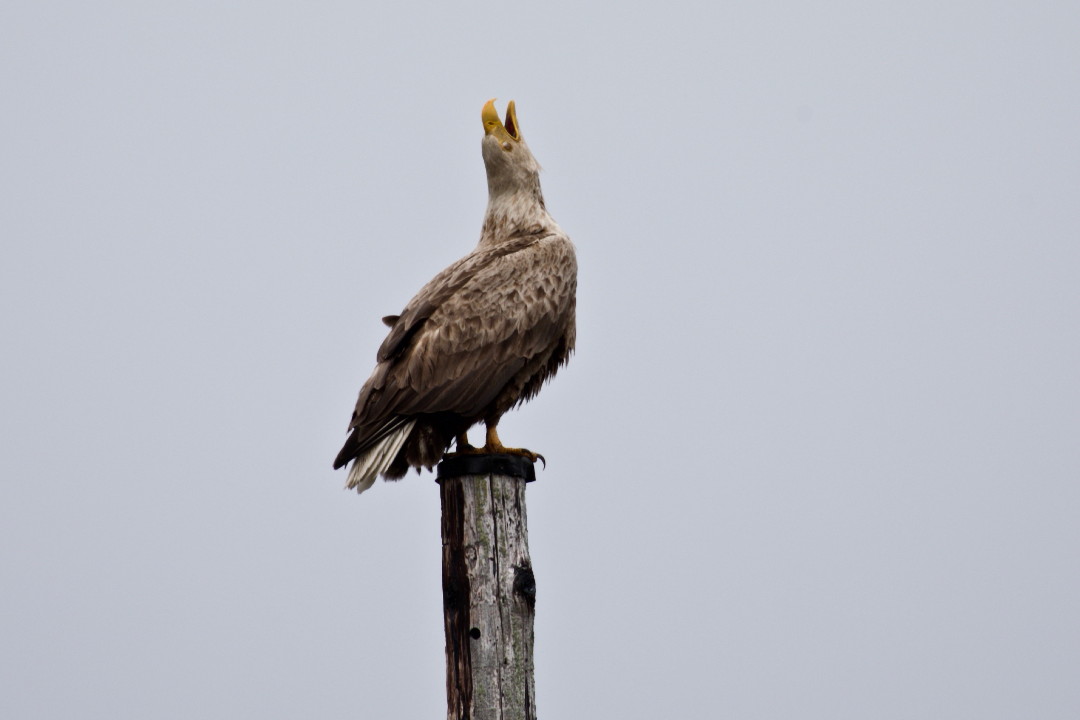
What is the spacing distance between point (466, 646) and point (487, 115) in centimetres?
351

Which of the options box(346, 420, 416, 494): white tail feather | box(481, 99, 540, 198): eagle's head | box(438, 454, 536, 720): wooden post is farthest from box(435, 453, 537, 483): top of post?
box(481, 99, 540, 198): eagle's head

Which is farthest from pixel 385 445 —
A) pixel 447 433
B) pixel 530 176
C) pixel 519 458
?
pixel 530 176

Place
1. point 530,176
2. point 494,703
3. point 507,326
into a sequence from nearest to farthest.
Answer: point 494,703 → point 507,326 → point 530,176

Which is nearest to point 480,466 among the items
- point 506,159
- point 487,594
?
point 487,594

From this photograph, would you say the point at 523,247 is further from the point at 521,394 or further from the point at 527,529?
the point at 527,529

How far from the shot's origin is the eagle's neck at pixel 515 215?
735cm

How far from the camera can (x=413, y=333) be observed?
6555 millimetres

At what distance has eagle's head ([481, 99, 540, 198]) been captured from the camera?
24.3 ft

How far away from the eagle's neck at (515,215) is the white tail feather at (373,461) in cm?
159

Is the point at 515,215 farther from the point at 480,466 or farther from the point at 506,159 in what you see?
the point at 480,466

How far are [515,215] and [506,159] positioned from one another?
1.05 feet

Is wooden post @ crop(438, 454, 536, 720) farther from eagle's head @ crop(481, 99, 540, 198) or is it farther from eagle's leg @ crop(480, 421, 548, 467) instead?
eagle's head @ crop(481, 99, 540, 198)

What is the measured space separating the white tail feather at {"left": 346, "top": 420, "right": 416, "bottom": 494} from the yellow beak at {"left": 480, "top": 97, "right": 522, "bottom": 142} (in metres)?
2.09

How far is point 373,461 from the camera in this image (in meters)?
6.11
